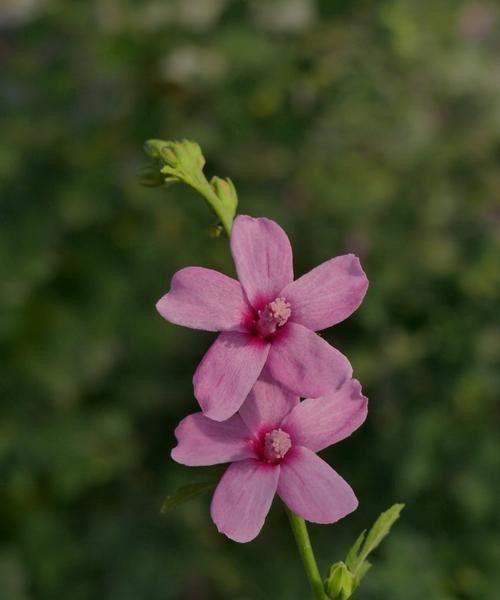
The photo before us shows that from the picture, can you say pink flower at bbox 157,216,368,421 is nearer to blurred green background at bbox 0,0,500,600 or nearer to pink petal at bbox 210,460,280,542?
pink petal at bbox 210,460,280,542

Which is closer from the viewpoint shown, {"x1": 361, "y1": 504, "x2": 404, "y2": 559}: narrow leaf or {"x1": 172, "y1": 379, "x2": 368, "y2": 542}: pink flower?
{"x1": 172, "y1": 379, "x2": 368, "y2": 542}: pink flower

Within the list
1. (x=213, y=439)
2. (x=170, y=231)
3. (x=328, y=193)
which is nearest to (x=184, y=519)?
(x=170, y=231)

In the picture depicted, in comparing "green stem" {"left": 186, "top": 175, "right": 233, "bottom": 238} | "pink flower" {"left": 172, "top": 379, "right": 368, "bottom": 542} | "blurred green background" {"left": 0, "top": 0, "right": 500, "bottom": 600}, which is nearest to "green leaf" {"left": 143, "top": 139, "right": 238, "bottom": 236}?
"green stem" {"left": 186, "top": 175, "right": 233, "bottom": 238}

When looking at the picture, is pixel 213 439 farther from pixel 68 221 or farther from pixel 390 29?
pixel 68 221

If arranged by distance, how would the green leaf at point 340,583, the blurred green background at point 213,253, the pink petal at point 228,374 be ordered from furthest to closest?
1. the blurred green background at point 213,253
2. the green leaf at point 340,583
3. the pink petal at point 228,374

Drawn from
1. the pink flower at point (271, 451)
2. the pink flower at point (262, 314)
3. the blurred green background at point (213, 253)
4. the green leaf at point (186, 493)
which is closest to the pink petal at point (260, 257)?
the pink flower at point (262, 314)

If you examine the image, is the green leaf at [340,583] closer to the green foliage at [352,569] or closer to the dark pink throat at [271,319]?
the green foliage at [352,569]

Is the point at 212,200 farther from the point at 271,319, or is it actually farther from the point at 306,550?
the point at 306,550

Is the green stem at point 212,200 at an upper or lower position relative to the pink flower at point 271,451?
upper
